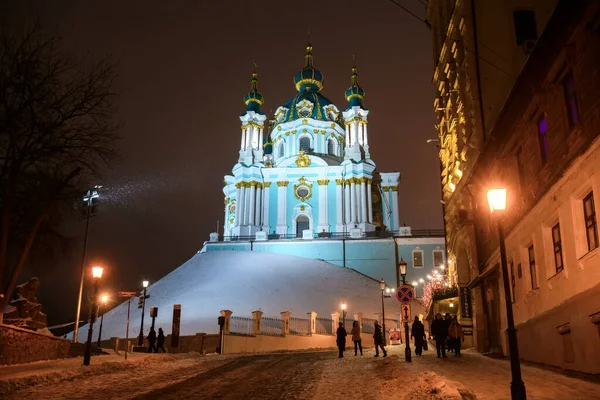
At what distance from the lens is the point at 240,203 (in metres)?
74.0

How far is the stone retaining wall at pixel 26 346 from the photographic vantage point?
1667 centimetres

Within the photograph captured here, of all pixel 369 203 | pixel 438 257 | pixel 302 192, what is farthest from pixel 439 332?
pixel 302 192

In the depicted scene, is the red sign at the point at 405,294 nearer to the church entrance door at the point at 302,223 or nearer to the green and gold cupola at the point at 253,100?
the church entrance door at the point at 302,223

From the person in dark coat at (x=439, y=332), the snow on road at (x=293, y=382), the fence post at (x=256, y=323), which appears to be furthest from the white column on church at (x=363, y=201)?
the snow on road at (x=293, y=382)

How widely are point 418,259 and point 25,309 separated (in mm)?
48886

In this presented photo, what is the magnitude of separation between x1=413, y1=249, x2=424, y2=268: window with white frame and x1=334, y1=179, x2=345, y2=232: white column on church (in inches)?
418

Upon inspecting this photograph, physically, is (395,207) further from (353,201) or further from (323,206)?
(323,206)

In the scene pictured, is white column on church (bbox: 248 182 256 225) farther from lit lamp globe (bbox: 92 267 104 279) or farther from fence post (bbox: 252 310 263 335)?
lit lamp globe (bbox: 92 267 104 279)

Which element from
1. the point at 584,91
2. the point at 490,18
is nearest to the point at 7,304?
the point at 584,91

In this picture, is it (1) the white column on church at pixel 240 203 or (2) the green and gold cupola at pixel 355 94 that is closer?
(1) the white column on church at pixel 240 203

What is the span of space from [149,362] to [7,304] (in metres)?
5.23

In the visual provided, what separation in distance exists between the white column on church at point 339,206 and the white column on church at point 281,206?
6.23 metres

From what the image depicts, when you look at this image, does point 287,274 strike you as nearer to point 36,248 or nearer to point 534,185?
point 36,248

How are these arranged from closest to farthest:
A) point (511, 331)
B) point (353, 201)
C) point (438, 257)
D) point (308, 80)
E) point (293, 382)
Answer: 1. point (511, 331)
2. point (293, 382)
3. point (438, 257)
4. point (353, 201)
5. point (308, 80)
